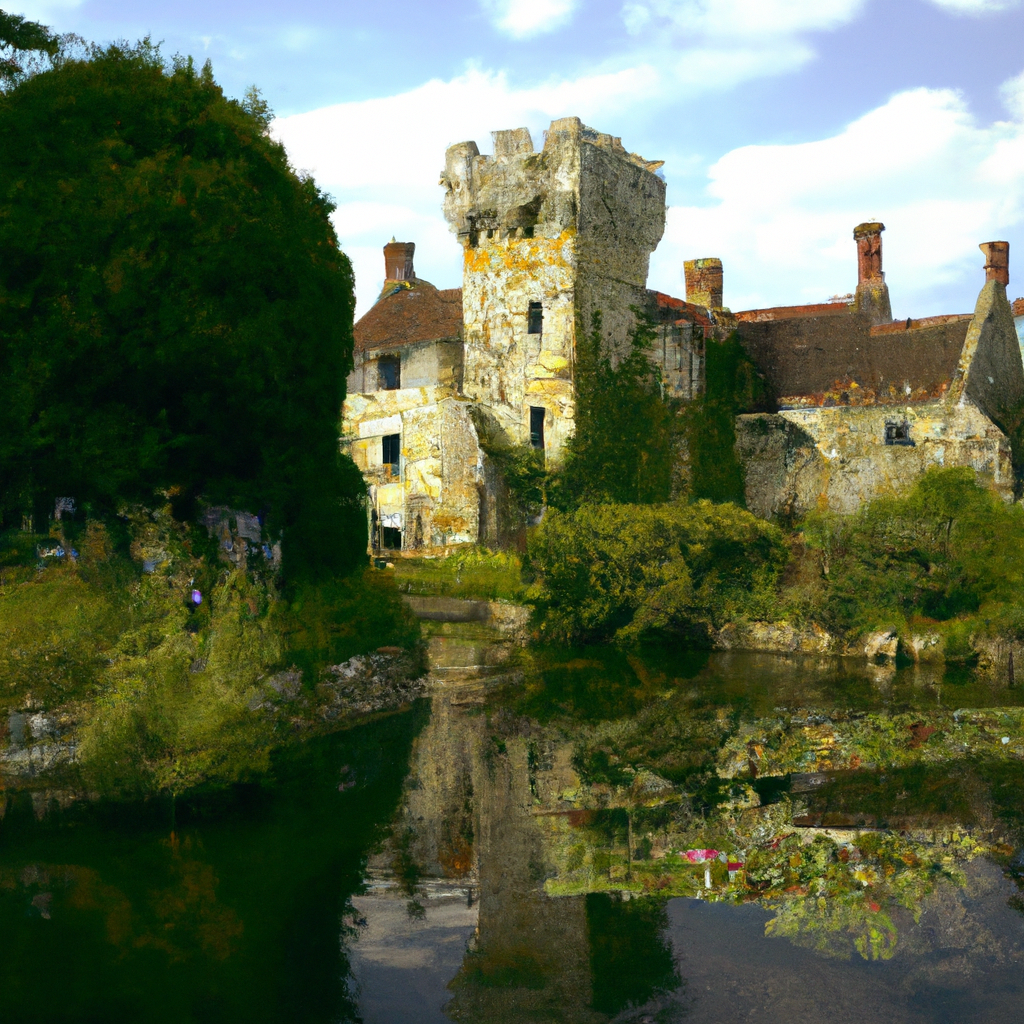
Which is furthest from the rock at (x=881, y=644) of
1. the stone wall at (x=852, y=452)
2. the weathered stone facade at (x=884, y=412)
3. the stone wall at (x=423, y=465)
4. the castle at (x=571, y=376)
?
the stone wall at (x=423, y=465)

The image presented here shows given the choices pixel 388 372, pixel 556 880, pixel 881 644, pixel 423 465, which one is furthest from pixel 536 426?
pixel 556 880

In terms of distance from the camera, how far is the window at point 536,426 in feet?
109

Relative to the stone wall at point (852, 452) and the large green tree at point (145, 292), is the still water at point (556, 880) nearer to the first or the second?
the large green tree at point (145, 292)

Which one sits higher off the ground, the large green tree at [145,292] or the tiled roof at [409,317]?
the tiled roof at [409,317]

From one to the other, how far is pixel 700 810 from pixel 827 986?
509cm

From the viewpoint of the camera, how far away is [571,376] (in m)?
32.9

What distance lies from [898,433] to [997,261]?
6313 mm

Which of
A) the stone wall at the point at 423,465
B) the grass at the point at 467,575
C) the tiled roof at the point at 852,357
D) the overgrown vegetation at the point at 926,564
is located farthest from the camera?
the tiled roof at the point at 852,357

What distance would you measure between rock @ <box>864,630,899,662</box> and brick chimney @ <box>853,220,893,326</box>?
1479 centimetres

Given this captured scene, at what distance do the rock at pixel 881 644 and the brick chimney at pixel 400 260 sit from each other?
2240cm

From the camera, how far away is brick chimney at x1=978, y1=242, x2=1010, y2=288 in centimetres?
3525

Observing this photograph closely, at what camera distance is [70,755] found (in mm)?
16422

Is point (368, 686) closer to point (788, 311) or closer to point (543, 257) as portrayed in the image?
point (543, 257)

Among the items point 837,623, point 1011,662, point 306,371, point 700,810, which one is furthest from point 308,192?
point 1011,662
